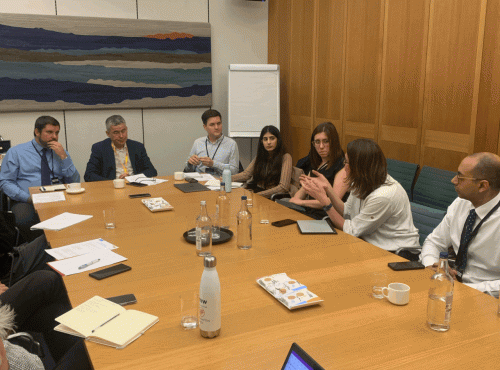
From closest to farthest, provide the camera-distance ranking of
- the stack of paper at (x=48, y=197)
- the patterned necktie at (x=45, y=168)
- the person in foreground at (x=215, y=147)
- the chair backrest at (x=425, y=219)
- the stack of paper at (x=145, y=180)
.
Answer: the chair backrest at (x=425, y=219), the stack of paper at (x=48, y=197), the stack of paper at (x=145, y=180), the patterned necktie at (x=45, y=168), the person in foreground at (x=215, y=147)

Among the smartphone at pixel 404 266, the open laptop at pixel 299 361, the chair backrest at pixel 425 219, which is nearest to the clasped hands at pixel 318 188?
the chair backrest at pixel 425 219

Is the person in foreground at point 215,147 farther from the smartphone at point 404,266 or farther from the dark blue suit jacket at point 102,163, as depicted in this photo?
Result: the smartphone at point 404,266

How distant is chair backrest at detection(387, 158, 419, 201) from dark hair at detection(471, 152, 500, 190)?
2.12 metres

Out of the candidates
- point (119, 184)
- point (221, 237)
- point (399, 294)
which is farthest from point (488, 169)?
point (119, 184)

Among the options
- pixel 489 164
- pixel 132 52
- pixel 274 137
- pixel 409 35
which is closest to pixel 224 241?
pixel 489 164

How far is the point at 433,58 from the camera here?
4.15 m

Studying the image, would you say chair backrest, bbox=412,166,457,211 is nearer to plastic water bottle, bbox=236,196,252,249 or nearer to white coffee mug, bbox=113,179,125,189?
plastic water bottle, bbox=236,196,252,249

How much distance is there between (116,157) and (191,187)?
4.77 feet

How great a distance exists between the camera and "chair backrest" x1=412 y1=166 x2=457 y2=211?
12.6 feet

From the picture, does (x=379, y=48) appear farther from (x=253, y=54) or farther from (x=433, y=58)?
(x=253, y=54)

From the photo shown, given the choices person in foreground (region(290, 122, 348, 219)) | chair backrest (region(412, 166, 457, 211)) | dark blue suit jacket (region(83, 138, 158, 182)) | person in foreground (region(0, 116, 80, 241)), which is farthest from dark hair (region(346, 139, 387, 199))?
person in foreground (region(0, 116, 80, 241))

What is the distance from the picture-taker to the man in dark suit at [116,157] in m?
4.68

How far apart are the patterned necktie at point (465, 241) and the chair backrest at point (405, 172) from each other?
2041 mm

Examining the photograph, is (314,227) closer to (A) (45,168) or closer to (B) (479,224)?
(B) (479,224)
